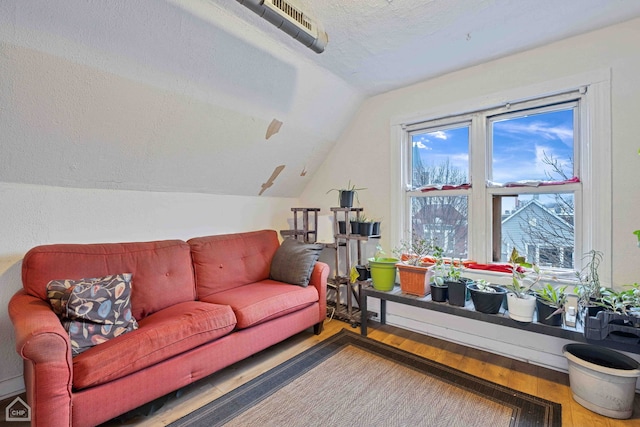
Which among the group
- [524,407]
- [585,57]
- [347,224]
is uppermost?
[585,57]

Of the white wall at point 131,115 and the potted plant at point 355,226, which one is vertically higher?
the white wall at point 131,115

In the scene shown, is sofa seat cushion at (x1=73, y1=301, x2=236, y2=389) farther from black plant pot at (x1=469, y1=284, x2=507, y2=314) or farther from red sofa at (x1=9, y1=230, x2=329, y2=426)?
black plant pot at (x1=469, y1=284, x2=507, y2=314)

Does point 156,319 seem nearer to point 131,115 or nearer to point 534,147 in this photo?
point 131,115

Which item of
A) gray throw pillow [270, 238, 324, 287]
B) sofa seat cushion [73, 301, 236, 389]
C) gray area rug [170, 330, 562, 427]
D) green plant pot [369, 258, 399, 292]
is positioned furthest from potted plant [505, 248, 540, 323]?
sofa seat cushion [73, 301, 236, 389]

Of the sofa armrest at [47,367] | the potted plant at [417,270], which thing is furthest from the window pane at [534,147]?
the sofa armrest at [47,367]

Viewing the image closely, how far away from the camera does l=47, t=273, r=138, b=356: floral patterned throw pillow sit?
4.90ft

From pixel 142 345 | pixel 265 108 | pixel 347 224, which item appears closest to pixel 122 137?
pixel 265 108

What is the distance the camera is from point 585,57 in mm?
1979

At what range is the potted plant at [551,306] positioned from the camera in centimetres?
177

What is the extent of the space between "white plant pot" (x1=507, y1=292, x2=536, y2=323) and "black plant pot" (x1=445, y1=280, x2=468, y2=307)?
301 millimetres

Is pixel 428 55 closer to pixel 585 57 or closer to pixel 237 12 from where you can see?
pixel 585 57

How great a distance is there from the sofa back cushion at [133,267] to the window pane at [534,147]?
2702 mm

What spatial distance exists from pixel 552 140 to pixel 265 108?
2.29 metres

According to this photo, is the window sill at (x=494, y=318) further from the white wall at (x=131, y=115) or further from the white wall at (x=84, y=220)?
the white wall at (x=131, y=115)
